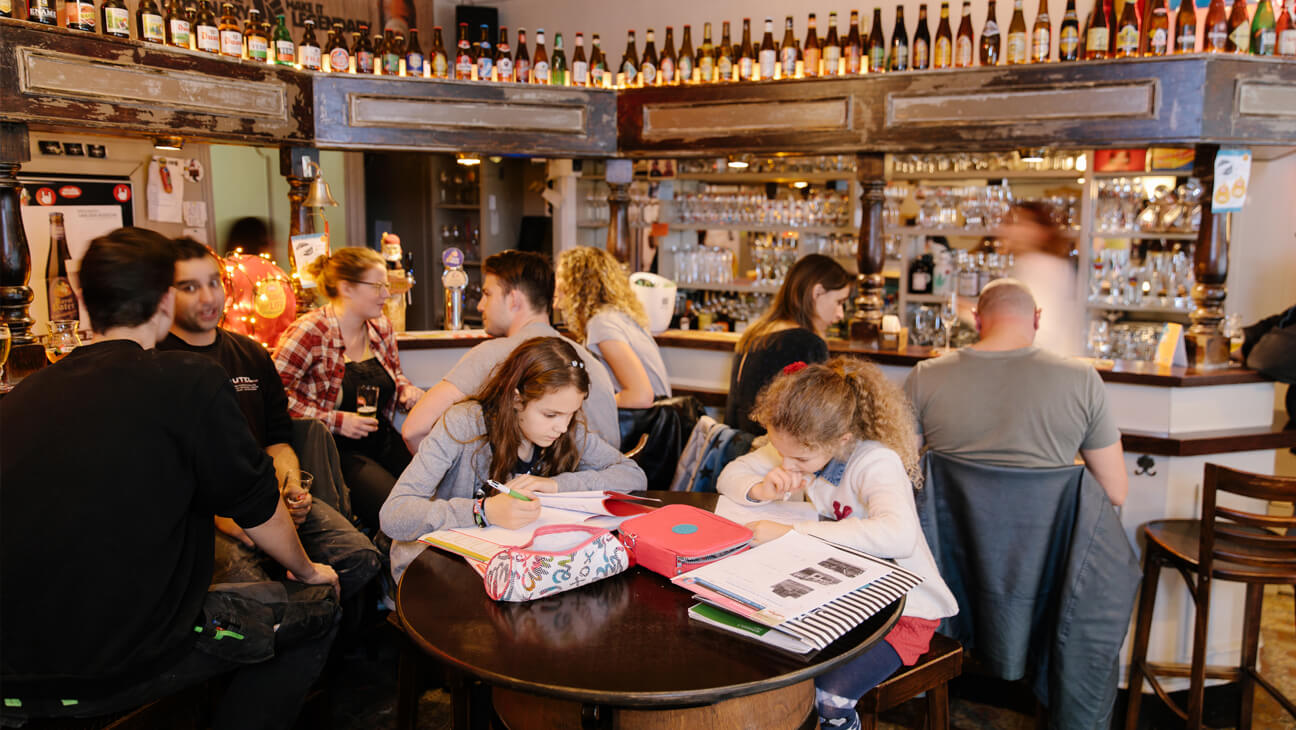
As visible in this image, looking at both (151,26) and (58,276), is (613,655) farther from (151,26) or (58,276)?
(58,276)

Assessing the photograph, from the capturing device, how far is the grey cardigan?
2.11 m

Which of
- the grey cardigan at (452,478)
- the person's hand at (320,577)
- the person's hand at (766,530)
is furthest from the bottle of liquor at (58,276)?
the person's hand at (766,530)

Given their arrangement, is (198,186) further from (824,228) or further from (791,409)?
(791,409)

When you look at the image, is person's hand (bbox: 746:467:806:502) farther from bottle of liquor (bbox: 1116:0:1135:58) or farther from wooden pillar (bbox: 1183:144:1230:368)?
bottle of liquor (bbox: 1116:0:1135:58)

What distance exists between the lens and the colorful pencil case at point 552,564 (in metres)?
1.73

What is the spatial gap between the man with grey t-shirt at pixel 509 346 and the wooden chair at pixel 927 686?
1001 millimetres

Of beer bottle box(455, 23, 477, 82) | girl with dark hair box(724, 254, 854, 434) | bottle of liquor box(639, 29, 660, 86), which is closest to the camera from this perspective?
girl with dark hair box(724, 254, 854, 434)

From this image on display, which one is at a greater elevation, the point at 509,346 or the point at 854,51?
the point at 854,51

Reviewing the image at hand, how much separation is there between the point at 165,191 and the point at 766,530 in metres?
5.03

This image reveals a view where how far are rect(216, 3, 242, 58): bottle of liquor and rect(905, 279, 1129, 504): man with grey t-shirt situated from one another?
2.94 metres

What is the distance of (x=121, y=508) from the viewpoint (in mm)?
1771

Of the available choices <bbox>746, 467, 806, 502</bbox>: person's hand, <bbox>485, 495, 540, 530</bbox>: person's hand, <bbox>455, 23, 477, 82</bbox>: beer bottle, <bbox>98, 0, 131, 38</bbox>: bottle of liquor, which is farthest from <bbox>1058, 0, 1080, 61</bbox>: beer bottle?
<bbox>98, 0, 131, 38</bbox>: bottle of liquor

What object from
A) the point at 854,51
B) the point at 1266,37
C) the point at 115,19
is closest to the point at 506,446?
the point at 115,19

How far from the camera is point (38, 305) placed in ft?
16.1
